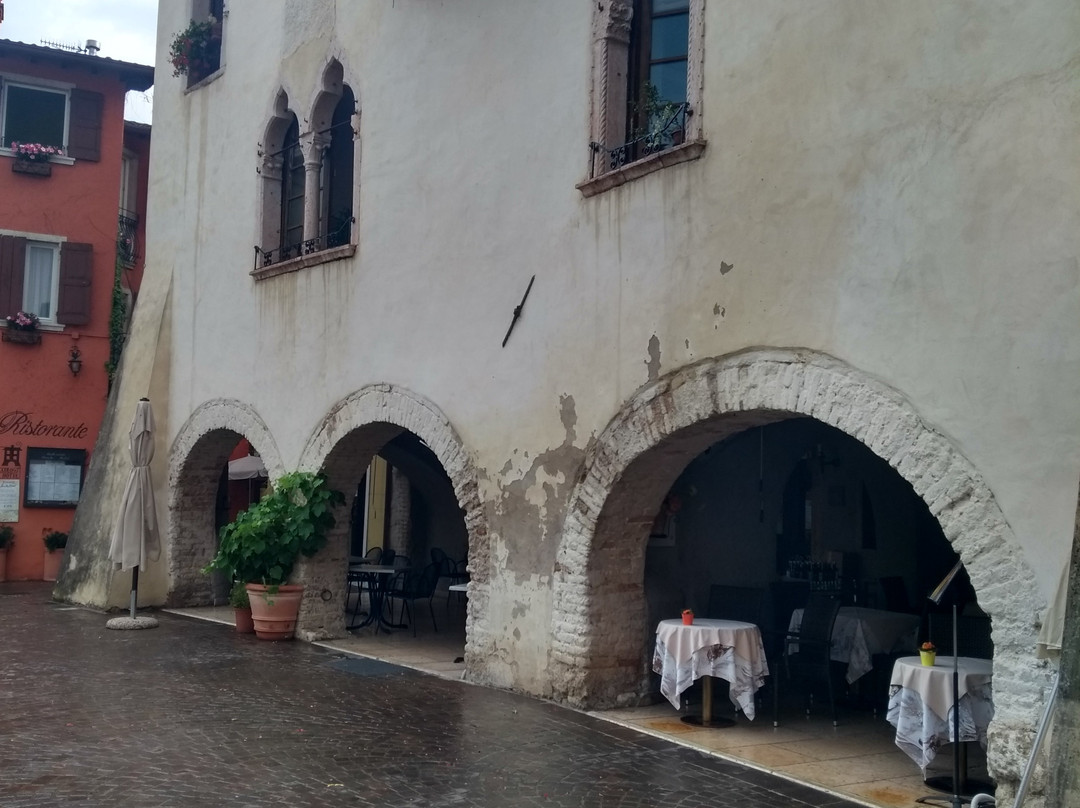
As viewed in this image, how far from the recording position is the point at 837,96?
A: 21.7 ft

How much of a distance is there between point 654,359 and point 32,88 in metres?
14.5

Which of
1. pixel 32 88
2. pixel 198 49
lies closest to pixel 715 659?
pixel 198 49

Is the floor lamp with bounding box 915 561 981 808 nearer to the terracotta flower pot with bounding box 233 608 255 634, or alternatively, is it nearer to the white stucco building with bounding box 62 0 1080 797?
the white stucco building with bounding box 62 0 1080 797

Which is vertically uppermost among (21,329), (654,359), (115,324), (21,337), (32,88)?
(32,88)

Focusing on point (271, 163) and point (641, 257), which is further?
point (271, 163)

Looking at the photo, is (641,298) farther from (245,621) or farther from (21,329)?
(21,329)

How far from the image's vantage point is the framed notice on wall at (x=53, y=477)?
17828mm

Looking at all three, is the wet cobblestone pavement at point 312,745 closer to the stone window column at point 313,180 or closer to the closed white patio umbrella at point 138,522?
the closed white patio umbrella at point 138,522

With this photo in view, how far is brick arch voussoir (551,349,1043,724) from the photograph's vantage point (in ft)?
18.2

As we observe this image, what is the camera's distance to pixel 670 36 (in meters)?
8.31

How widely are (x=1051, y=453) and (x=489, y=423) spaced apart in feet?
15.4

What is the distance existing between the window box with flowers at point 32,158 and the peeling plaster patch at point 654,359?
537 inches

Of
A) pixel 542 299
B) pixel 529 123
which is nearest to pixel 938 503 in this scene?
pixel 542 299

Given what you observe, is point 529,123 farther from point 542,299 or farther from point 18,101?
point 18,101
